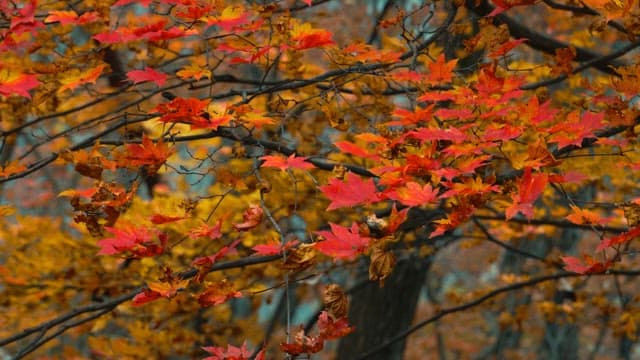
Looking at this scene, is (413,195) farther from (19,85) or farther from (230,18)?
(19,85)

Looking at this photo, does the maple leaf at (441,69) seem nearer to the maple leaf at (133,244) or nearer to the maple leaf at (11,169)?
the maple leaf at (133,244)

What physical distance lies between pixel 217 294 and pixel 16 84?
1025 millimetres

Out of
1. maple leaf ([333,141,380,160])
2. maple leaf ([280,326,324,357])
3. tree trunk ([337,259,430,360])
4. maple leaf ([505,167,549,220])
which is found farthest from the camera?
tree trunk ([337,259,430,360])

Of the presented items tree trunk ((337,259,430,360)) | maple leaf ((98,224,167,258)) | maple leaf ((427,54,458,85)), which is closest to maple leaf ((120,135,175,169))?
maple leaf ((98,224,167,258))

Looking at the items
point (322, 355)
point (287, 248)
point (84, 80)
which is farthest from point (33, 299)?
point (322, 355)

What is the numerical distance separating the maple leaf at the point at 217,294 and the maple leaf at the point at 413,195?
612 mm

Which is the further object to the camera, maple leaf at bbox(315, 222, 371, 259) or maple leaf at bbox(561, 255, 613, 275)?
maple leaf at bbox(561, 255, 613, 275)

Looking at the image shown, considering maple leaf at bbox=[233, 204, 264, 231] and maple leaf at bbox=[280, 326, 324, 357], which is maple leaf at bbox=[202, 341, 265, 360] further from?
maple leaf at bbox=[233, 204, 264, 231]

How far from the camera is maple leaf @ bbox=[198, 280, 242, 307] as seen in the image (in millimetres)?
2598

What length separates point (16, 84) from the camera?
9.22 feet

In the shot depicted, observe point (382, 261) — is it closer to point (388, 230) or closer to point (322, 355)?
point (388, 230)

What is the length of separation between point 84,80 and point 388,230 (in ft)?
4.53

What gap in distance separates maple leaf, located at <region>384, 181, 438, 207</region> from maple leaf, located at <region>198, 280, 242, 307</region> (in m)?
0.61

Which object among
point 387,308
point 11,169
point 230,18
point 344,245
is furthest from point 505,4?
point 387,308
